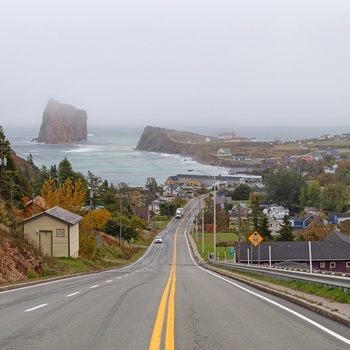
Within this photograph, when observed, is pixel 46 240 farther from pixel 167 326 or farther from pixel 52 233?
pixel 167 326

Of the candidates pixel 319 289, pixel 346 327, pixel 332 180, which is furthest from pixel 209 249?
pixel 332 180

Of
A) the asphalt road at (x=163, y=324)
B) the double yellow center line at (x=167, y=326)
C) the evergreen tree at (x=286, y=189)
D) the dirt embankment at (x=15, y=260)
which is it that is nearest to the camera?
the double yellow center line at (x=167, y=326)

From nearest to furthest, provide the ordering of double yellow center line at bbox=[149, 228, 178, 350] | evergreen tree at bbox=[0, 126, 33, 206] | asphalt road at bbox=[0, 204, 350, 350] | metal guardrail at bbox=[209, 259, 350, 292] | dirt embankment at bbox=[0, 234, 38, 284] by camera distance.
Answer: double yellow center line at bbox=[149, 228, 178, 350] → asphalt road at bbox=[0, 204, 350, 350] → metal guardrail at bbox=[209, 259, 350, 292] → dirt embankment at bbox=[0, 234, 38, 284] → evergreen tree at bbox=[0, 126, 33, 206]

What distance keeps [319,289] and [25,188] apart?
6865 cm

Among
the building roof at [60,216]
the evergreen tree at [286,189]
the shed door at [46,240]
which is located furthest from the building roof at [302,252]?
the evergreen tree at [286,189]

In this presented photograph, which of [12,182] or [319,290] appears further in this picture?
[12,182]

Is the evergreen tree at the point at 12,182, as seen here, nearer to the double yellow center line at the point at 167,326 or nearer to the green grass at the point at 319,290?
the green grass at the point at 319,290

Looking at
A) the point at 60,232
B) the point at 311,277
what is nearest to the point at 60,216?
the point at 60,232

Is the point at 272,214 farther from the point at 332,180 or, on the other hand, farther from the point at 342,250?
the point at 342,250

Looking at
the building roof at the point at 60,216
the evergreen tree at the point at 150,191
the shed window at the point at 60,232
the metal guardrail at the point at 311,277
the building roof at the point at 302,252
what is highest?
the metal guardrail at the point at 311,277

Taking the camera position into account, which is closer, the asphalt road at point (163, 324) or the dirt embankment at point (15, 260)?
the asphalt road at point (163, 324)

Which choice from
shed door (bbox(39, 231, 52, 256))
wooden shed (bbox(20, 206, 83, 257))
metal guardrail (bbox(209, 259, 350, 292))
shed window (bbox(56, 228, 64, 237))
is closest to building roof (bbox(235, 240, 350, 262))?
wooden shed (bbox(20, 206, 83, 257))

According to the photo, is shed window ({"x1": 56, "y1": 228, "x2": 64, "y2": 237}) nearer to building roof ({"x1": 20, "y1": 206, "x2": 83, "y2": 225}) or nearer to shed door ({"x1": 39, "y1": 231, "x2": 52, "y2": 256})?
shed door ({"x1": 39, "y1": 231, "x2": 52, "y2": 256})

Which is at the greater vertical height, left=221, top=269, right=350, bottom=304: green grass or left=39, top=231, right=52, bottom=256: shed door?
left=221, top=269, right=350, bottom=304: green grass
